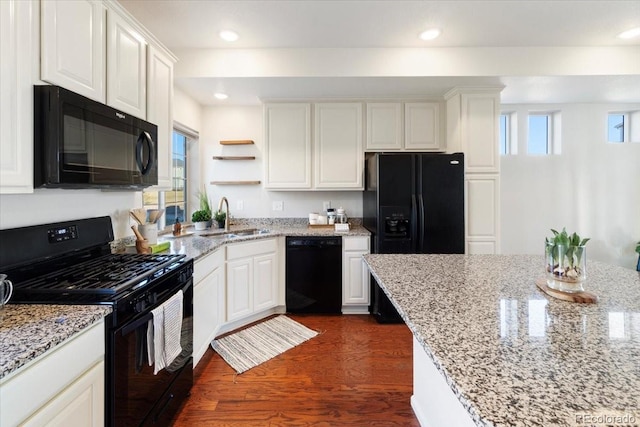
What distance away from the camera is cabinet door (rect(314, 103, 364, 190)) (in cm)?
326

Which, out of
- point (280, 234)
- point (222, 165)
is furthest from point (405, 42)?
point (222, 165)

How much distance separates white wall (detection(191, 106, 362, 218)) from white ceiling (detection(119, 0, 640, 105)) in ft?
1.42

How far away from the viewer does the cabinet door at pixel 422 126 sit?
129 inches

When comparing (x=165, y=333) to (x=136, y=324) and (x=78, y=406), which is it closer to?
(x=136, y=324)

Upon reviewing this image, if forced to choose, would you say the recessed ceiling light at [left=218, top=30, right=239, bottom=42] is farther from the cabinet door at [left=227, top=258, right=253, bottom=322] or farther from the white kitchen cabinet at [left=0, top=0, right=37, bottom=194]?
the cabinet door at [left=227, top=258, right=253, bottom=322]

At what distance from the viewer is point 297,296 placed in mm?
2979

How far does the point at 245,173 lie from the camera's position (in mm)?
3559

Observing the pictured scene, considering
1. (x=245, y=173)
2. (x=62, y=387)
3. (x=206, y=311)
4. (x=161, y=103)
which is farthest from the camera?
(x=245, y=173)

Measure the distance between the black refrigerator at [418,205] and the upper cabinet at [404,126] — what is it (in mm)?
519

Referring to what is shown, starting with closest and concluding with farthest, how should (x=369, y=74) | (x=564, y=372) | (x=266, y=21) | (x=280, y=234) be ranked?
(x=564, y=372), (x=266, y=21), (x=369, y=74), (x=280, y=234)

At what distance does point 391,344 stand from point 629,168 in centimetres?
384

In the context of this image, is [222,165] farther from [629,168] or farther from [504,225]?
[629,168]

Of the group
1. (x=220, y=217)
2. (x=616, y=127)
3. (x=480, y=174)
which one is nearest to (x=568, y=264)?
(x=480, y=174)

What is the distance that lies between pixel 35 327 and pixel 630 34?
14.1ft
